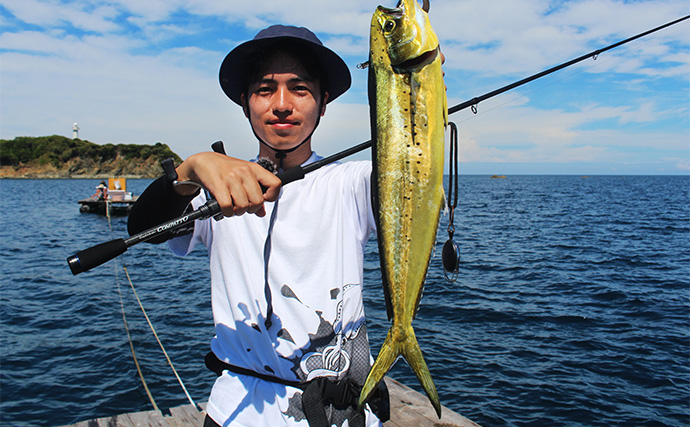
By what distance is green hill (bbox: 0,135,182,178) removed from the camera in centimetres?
15750

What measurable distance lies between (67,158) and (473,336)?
177 m

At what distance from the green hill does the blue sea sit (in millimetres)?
145955

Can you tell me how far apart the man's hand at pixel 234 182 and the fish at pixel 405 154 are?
501 millimetres

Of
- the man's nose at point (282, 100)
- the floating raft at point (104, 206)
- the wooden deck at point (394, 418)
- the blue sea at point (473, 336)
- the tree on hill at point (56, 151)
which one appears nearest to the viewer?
the man's nose at point (282, 100)

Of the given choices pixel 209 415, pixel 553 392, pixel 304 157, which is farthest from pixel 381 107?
pixel 553 392

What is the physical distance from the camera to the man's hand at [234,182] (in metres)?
2.01

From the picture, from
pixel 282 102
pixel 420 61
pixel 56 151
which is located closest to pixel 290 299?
pixel 282 102

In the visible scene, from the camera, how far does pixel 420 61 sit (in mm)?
1775

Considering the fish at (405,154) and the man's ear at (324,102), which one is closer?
the fish at (405,154)

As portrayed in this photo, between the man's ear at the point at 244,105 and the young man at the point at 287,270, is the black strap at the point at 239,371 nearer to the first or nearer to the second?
the young man at the point at 287,270

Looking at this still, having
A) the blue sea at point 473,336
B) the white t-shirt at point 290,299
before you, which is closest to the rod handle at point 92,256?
the white t-shirt at point 290,299

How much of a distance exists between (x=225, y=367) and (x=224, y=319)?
0.27 meters

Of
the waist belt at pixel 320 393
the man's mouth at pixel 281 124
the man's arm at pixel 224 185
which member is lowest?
the waist belt at pixel 320 393

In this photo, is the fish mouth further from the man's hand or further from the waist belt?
the waist belt
